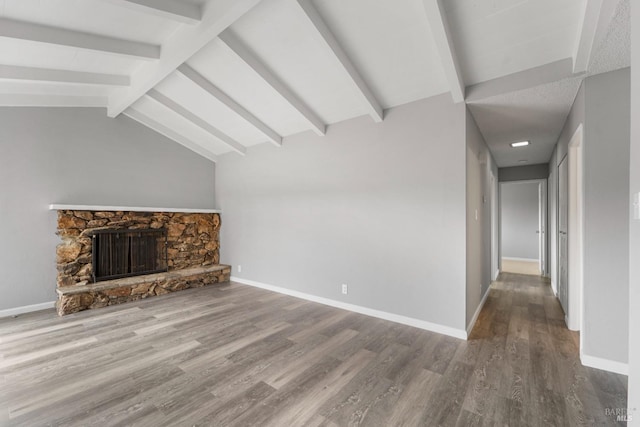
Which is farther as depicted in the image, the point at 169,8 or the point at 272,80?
the point at 272,80

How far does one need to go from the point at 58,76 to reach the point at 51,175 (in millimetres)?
1487

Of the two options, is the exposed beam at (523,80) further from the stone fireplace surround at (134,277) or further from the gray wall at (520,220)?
the gray wall at (520,220)

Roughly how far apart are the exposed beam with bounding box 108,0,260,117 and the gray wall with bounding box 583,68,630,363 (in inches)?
115

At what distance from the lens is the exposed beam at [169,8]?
211 cm

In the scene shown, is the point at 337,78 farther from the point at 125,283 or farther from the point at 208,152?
the point at 125,283

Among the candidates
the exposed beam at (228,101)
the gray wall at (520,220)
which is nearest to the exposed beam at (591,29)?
the exposed beam at (228,101)

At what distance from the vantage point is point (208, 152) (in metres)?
5.53

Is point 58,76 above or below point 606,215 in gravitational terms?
above

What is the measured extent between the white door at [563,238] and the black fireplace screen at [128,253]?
6.00 m

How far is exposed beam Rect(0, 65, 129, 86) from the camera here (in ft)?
9.34

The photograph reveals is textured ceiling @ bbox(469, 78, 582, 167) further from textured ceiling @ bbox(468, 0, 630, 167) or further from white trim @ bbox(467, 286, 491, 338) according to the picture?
white trim @ bbox(467, 286, 491, 338)

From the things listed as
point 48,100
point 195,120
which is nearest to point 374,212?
point 195,120

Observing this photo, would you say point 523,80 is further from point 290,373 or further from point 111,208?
point 111,208

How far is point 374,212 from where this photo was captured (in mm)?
3393
